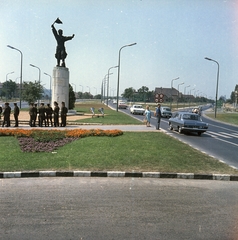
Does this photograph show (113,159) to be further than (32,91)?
No

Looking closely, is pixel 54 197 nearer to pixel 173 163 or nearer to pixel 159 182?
pixel 159 182

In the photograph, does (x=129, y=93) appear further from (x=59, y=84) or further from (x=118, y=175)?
(x=118, y=175)

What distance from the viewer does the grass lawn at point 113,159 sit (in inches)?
358

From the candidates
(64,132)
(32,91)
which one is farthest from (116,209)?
(32,91)

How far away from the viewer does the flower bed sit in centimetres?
1197

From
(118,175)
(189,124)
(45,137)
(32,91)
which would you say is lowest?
(118,175)

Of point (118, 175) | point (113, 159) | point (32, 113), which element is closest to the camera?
point (118, 175)

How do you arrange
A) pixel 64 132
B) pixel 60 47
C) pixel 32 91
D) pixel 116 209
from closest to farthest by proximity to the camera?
pixel 116 209 → pixel 64 132 → pixel 60 47 → pixel 32 91

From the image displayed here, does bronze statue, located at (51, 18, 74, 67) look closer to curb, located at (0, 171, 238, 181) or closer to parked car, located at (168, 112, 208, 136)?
parked car, located at (168, 112, 208, 136)

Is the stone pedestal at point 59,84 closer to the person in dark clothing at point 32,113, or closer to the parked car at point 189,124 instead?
the person in dark clothing at point 32,113

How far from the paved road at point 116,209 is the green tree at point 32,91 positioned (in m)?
41.5

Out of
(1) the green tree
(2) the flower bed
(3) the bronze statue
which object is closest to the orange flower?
(2) the flower bed

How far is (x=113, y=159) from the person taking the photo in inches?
394

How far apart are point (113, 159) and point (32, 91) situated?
40397 millimetres
